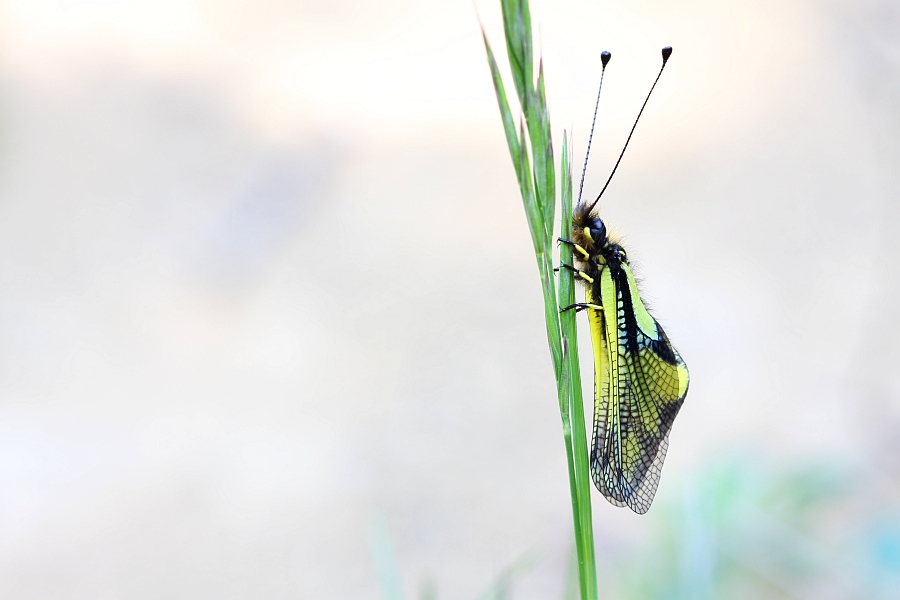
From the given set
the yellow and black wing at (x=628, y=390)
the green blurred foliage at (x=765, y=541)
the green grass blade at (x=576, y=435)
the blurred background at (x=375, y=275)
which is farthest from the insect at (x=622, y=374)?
the blurred background at (x=375, y=275)

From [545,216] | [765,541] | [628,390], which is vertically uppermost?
[545,216]

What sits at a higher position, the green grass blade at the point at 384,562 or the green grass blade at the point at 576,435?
the green grass blade at the point at 576,435

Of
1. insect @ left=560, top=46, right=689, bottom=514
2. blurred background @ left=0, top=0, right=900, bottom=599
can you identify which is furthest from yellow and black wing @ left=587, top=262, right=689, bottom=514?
blurred background @ left=0, top=0, right=900, bottom=599

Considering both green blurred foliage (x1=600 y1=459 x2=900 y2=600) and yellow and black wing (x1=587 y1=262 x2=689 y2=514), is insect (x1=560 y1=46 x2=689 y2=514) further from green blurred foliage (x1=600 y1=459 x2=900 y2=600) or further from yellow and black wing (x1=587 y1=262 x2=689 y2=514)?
green blurred foliage (x1=600 y1=459 x2=900 y2=600)

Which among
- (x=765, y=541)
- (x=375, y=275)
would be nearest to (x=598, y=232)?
(x=765, y=541)

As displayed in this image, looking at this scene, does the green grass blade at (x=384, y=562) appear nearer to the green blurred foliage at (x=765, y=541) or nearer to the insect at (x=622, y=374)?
the insect at (x=622, y=374)

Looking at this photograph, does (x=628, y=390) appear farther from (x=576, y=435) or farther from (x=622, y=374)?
(x=576, y=435)
